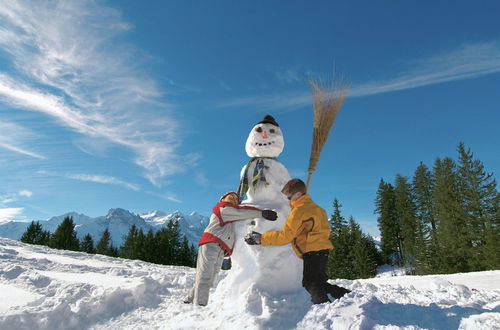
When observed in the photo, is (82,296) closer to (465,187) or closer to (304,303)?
(304,303)

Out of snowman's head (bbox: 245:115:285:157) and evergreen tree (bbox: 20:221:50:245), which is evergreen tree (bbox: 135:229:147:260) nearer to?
evergreen tree (bbox: 20:221:50:245)

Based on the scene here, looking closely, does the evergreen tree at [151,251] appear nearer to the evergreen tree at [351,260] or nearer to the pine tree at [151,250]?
the pine tree at [151,250]

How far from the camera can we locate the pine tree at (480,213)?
19453 mm

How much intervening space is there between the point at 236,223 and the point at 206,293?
1.13m

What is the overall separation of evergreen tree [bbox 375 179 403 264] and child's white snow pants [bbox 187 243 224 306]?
31.0m

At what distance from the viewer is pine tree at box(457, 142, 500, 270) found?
1945cm

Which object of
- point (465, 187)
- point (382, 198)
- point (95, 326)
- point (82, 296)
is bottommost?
point (95, 326)

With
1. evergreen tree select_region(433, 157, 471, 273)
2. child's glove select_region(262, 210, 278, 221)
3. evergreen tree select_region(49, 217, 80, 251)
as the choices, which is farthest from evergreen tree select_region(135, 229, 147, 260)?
child's glove select_region(262, 210, 278, 221)

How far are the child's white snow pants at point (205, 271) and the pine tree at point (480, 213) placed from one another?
2030 centimetres

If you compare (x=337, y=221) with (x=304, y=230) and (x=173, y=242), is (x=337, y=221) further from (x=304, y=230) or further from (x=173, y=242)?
(x=304, y=230)

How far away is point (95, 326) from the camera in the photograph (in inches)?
181

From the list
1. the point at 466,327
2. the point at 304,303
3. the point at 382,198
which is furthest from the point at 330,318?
the point at 382,198

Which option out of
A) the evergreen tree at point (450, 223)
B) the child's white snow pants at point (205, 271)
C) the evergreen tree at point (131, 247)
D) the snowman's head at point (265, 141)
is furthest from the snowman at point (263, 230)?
the evergreen tree at point (131, 247)

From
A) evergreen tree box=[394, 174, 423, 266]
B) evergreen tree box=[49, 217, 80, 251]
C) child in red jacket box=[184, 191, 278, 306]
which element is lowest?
child in red jacket box=[184, 191, 278, 306]
